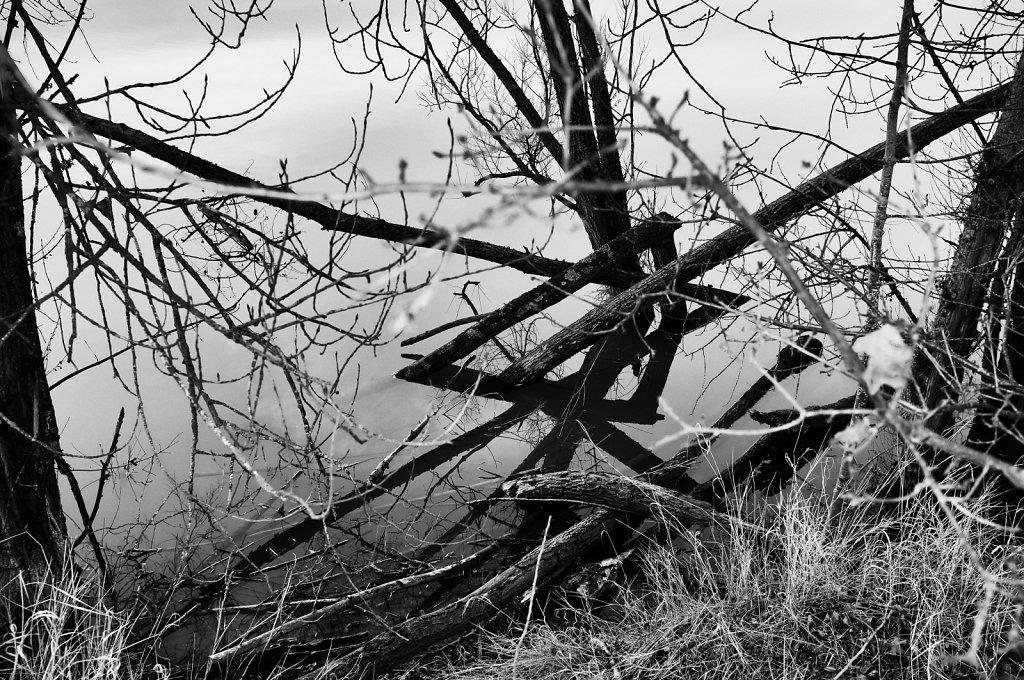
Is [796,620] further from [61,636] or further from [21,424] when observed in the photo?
[21,424]

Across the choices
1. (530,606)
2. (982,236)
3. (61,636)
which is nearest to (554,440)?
(530,606)

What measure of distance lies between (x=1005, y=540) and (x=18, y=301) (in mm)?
4021

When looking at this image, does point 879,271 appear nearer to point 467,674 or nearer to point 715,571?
point 715,571

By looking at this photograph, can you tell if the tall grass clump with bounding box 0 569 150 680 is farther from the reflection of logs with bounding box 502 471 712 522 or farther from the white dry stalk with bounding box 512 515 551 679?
the reflection of logs with bounding box 502 471 712 522

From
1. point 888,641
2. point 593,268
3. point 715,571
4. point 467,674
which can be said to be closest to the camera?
point 888,641

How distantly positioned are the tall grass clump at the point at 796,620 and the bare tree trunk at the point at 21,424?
161 cm

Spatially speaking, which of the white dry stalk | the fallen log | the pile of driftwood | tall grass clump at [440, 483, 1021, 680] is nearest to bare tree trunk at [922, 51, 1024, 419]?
the pile of driftwood

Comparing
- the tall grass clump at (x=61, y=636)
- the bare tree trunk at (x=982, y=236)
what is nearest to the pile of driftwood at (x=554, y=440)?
the bare tree trunk at (x=982, y=236)

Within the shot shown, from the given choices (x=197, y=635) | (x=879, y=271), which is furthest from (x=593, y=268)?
(x=197, y=635)

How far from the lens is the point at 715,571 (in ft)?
11.3

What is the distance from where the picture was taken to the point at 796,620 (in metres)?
2.92

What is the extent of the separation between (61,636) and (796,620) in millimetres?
2569

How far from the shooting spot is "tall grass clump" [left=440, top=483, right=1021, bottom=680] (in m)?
2.88

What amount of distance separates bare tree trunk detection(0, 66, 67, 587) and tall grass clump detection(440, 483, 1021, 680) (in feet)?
5.28
